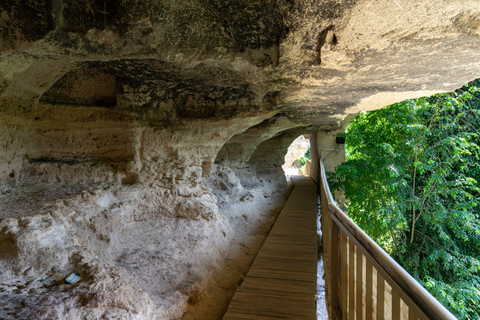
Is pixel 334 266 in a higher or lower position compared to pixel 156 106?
lower

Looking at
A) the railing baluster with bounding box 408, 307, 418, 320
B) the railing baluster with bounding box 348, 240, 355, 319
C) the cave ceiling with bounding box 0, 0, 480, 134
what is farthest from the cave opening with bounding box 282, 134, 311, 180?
the railing baluster with bounding box 408, 307, 418, 320

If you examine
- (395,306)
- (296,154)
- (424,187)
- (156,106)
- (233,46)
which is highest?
(233,46)

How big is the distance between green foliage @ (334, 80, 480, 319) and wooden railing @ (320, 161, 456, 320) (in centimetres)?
472

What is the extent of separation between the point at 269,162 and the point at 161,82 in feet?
24.2

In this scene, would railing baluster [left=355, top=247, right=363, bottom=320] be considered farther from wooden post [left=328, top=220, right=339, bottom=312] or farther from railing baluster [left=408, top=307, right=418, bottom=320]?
wooden post [left=328, top=220, right=339, bottom=312]

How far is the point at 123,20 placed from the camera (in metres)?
2.23

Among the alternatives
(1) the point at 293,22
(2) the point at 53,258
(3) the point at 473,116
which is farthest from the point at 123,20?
(3) the point at 473,116

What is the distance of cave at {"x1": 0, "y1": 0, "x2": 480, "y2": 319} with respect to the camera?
2137 mm

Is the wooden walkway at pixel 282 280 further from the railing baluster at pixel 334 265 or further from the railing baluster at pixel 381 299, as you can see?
the railing baluster at pixel 381 299

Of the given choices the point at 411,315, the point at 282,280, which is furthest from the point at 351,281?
the point at 282,280

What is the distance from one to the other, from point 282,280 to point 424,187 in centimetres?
564

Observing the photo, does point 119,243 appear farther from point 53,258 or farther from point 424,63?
point 424,63

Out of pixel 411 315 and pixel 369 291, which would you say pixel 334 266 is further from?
pixel 411 315

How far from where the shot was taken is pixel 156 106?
13.5 feet
